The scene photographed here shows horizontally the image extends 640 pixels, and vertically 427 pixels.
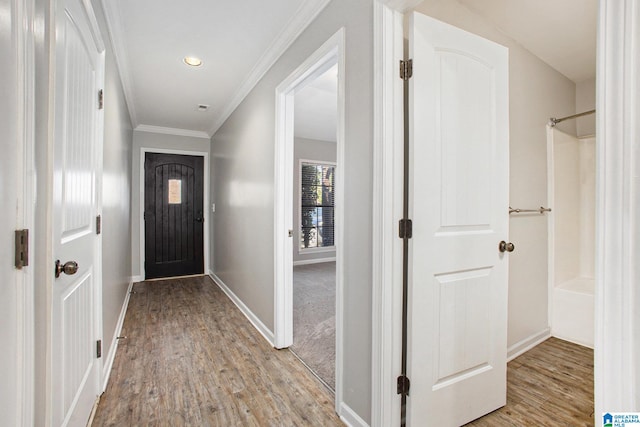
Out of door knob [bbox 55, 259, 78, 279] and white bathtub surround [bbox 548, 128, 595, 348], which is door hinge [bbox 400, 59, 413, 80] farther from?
white bathtub surround [bbox 548, 128, 595, 348]

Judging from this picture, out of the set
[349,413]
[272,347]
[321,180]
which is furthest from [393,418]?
[321,180]

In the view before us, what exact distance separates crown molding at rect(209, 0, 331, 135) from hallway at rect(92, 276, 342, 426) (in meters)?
2.41

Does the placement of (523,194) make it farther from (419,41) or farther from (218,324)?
(218,324)

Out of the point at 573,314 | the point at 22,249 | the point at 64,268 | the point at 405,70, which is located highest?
the point at 405,70

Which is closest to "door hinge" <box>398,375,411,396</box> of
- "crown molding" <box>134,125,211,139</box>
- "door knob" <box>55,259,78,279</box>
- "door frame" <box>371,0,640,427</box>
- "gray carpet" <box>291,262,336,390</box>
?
"gray carpet" <box>291,262,336,390</box>

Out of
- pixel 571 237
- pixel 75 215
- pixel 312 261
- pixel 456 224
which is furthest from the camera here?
pixel 312 261

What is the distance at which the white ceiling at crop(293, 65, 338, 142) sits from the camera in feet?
11.1

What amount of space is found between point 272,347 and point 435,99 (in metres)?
2.21

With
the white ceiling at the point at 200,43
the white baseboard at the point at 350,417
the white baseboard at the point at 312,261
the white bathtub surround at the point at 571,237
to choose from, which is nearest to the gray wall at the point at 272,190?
the white baseboard at the point at 350,417

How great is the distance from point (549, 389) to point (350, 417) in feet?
4.44

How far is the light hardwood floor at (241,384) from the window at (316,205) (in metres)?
3.55

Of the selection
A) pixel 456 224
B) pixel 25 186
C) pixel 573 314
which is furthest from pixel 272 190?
pixel 573 314

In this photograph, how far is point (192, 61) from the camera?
271 cm

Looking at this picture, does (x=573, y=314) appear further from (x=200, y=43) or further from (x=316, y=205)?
(x=316, y=205)
